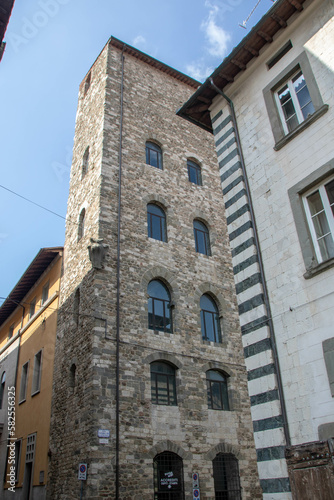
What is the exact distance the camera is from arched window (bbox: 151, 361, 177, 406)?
46.3ft

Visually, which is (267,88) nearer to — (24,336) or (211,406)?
(211,406)

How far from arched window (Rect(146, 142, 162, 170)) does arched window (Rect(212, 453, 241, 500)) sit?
38.5 ft

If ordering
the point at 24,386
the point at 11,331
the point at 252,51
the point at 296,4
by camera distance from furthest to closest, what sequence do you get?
the point at 11,331 → the point at 24,386 → the point at 252,51 → the point at 296,4

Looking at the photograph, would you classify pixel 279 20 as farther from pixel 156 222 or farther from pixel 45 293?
pixel 45 293

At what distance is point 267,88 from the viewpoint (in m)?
9.46

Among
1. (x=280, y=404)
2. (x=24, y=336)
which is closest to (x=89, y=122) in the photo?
(x=24, y=336)

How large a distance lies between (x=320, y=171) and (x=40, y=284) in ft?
56.8

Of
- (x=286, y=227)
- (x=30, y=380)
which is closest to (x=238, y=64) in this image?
(x=286, y=227)

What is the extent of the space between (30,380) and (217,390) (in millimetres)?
8901

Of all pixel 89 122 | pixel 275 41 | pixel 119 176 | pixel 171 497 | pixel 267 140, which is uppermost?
pixel 89 122

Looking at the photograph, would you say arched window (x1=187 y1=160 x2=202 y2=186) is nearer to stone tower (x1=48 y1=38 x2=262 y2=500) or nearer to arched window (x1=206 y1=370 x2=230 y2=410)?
stone tower (x1=48 y1=38 x2=262 y2=500)

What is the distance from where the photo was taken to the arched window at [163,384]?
14.1 metres

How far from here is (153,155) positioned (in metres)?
19.4

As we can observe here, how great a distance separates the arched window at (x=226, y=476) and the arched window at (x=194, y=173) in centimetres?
1166
